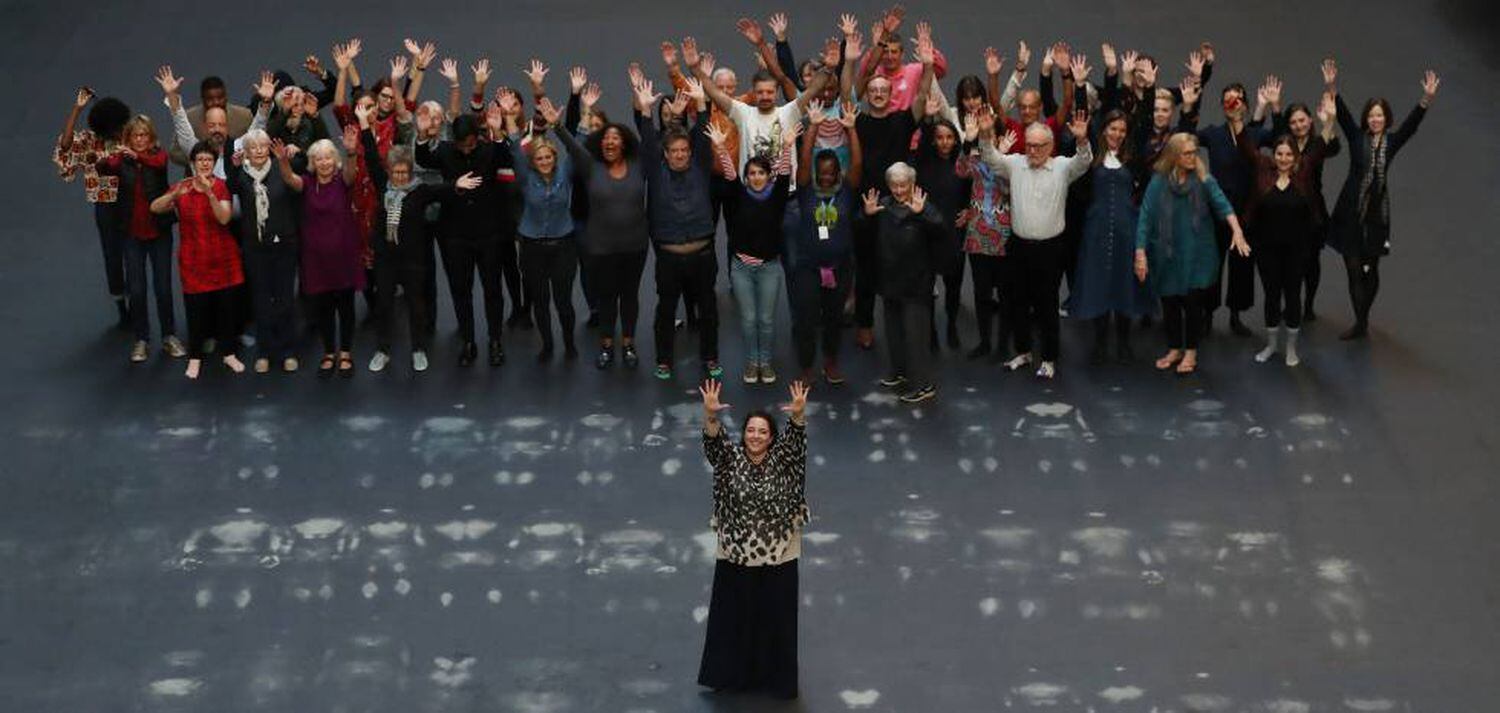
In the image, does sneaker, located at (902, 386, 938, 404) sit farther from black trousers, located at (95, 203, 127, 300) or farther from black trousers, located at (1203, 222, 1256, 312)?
black trousers, located at (95, 203, 127, 300)

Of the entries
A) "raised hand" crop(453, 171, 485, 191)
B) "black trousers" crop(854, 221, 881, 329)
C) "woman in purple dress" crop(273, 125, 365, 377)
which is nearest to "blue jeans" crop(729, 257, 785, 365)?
"black trousers" crop(854, 221, 881, 329)

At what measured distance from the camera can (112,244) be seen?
13.2 meters

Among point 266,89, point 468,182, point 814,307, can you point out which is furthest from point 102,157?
point 814,307

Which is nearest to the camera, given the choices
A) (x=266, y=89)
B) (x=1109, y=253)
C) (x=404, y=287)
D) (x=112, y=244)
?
(x=1109, y=253)

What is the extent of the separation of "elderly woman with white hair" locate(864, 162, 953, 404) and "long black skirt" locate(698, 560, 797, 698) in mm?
3071

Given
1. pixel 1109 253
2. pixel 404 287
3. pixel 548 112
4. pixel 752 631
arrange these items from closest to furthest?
pixel 752 631 < pixel 548 112 < pixel 1109 253 < pixel 404 287

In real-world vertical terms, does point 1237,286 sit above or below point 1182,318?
above

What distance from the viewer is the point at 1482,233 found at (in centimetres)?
1426

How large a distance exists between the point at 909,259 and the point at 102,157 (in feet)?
15.7

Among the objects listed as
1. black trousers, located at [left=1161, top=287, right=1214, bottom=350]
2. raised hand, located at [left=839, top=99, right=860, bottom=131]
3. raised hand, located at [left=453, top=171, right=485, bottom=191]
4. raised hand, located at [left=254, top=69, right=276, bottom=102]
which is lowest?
black trousers, located at [left=1161, top=287, right=1214, bottom=350]

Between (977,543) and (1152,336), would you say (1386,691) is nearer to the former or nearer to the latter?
(977,543)

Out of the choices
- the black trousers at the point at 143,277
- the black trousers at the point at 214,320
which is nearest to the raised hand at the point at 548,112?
the black trousers at the point at 214,320

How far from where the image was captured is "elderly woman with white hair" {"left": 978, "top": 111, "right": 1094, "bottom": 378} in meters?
12.3

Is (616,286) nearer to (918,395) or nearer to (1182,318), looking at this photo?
(918,395)
